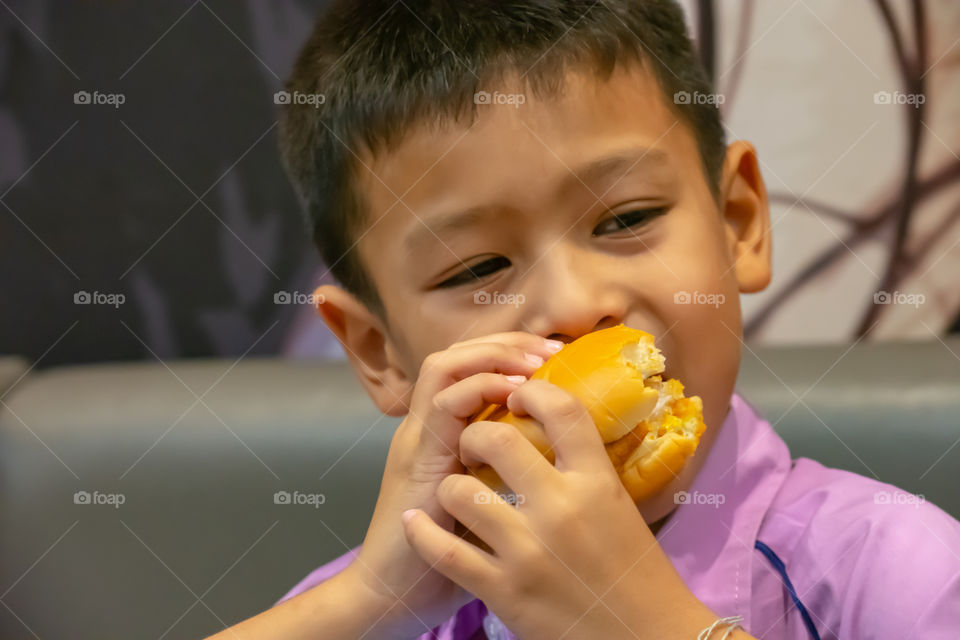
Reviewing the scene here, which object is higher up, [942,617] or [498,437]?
[498,437]

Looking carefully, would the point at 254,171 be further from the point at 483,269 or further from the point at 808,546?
the point at 808,546

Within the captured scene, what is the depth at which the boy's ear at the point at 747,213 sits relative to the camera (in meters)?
0.85

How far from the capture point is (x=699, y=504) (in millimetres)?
769

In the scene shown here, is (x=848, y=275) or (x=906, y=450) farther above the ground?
(x=848, y=275)

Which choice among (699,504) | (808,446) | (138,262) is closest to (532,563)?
(699,504)

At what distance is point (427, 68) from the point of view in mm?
745

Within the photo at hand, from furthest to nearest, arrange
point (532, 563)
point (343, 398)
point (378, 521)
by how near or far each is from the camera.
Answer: point (343, 398) < point (378, 521) < point (532, 563)

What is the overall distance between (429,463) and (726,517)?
0.97ft

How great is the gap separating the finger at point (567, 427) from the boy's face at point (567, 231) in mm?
83

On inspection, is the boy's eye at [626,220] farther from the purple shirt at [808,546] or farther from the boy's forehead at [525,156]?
the purple shirt at [808,546]

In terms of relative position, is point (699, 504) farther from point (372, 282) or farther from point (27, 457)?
point (27, 457)

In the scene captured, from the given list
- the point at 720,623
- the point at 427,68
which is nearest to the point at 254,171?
the point at 427,68

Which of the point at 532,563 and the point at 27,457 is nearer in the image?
the point at 532,563

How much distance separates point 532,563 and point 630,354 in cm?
17
